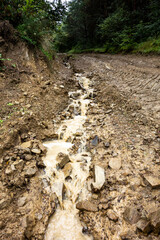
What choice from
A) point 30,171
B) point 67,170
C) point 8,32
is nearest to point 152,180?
point 67,170

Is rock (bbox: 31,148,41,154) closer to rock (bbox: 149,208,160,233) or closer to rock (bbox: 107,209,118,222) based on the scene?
rock (bbox: 107,209,118,222)

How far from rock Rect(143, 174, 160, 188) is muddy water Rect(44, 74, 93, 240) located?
1524 millimetres

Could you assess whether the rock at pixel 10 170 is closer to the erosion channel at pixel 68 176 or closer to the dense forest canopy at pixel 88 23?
the erosion channel at pixel 68 176

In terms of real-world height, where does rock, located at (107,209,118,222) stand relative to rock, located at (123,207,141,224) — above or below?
below

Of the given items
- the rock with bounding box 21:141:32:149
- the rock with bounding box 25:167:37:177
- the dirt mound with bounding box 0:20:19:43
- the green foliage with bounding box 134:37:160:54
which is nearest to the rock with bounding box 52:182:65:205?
the rock with bounding box 25:167:37:177

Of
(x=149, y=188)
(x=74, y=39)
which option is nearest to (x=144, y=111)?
(x=149, y=188)

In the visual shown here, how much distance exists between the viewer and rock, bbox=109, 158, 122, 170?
3.45 meters

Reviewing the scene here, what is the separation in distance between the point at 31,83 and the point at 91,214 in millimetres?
5858

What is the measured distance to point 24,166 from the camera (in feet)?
11.2

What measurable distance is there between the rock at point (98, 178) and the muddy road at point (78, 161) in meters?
0.02

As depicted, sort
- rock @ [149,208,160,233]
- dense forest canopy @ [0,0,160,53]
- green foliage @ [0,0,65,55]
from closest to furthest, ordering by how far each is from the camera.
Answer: rock @ [149,208,160,233] < green foliage @ [0,0,65,55] < dense forest canopy @ [0,0,160,53]

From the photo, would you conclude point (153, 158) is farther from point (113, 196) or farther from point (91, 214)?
point (91, 214)

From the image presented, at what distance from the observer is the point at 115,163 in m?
3.55

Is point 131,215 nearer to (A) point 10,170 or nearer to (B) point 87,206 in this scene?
(B) point 87,206
